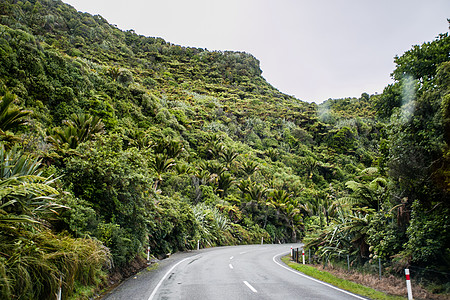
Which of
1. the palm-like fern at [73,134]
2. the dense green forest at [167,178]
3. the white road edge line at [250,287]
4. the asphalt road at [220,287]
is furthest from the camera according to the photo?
the palm-like fern at [73,134]

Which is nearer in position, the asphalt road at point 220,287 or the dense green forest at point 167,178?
the dense green forest at point 167,178

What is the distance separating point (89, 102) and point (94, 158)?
19.9 metres

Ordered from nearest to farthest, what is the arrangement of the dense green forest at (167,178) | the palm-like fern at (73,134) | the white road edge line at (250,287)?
the dense green forest at (167,178) → the white road edge line at (250,287) → the palm-like fern at (73,134)

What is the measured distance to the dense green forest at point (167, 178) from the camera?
6723mm

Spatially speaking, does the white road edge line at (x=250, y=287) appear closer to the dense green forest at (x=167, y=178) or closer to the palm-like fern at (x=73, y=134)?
the dense green forest at (x=167, y=178)

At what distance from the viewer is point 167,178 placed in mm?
28031

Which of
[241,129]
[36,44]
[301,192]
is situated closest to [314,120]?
[241,129]

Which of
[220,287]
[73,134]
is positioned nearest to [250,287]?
[220,287]

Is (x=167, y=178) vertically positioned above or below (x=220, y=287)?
above

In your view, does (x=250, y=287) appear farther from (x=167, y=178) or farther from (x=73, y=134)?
(x=167, y=178)

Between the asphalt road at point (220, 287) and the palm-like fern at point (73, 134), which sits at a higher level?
the palm-like fern at point (73, 134)

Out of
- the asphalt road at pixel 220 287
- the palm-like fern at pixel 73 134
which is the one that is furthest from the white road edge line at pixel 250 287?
the palm-like fern at pixel 73 134

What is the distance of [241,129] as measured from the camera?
61938mm

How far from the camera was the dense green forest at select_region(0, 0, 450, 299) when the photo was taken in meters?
6.72
